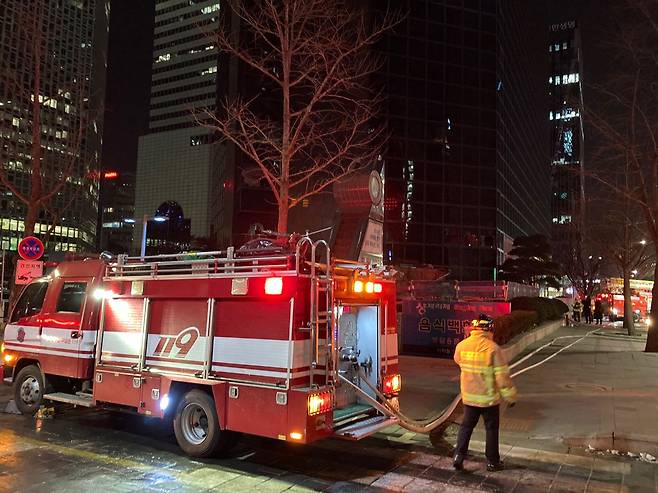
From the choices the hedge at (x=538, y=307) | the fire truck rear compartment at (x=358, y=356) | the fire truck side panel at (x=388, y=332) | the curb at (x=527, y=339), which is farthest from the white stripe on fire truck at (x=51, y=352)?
the hedge at (x=538, y=307)

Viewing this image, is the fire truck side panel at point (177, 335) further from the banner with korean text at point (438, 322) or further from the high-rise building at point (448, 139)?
the high-rise building at point (448, 139)

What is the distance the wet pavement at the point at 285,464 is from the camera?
5.42 meters

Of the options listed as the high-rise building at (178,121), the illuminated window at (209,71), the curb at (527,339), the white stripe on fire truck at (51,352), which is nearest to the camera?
the white stripe on fire truck at (51,352)

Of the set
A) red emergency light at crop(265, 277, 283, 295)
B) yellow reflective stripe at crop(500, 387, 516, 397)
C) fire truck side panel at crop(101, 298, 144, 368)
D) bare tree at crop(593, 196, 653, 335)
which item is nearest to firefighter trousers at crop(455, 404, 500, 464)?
yellow reflective stripe at crop(500, 387, 516, 397)

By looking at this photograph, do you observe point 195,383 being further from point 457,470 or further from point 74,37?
point 74,37

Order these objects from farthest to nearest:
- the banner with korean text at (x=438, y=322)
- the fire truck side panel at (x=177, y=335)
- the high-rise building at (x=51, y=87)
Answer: the high-rise building at (x=51, y=87) → the banner with korean text at (x=438, y=322) → the fire truck side panel at (x=177, y=335)

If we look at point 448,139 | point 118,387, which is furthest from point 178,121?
point 118,387

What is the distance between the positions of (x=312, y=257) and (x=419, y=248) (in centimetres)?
4017

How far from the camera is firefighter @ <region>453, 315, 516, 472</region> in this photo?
5.75 meters

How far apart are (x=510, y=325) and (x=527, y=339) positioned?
3224 millimetres

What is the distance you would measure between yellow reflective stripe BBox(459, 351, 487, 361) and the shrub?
27.2 ft

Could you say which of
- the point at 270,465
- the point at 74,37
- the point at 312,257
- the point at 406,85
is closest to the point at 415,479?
the point at 270,465

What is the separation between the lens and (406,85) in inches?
1817

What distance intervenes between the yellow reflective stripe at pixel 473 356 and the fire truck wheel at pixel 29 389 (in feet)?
20.8
